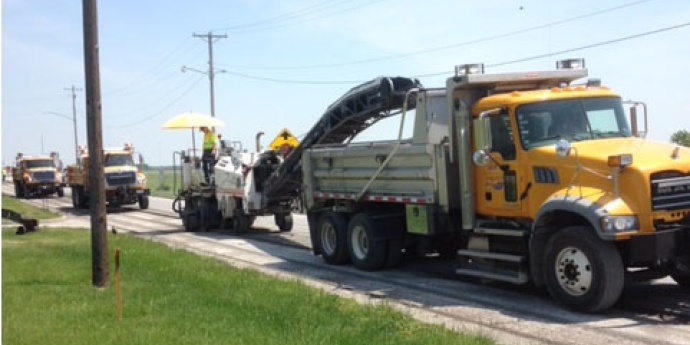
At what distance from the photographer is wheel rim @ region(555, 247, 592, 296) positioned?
29.7ft

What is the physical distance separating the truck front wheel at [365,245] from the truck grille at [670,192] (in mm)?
5214

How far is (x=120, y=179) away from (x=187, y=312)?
25.3 m

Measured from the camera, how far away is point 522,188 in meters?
10.2

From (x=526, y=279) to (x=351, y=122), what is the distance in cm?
620

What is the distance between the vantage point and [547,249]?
Answer: 947cm

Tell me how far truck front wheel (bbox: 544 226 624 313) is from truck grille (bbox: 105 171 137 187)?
2605 centimetres

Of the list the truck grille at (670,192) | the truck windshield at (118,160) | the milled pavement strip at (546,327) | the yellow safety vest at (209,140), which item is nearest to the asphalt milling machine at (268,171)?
the yellow safety vest at (209,140)

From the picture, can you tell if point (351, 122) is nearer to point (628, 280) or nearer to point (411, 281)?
point (411, 281)

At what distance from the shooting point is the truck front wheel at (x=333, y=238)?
1413cm

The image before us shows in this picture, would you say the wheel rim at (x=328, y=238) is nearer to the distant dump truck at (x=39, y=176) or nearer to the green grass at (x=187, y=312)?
the green grass at (x=187, y=312)

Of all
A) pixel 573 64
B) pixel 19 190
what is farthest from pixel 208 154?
pixel 19 190

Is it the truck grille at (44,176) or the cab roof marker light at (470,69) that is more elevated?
the cab roof marker light at (470,69)

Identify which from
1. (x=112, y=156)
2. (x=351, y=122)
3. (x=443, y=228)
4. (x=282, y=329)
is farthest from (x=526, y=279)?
(x=112, y=156)

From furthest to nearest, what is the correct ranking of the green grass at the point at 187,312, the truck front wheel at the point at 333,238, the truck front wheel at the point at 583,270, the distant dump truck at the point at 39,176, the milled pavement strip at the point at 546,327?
the distant dump truck at the point at 39,176
the truck front wheel at the point at 333,238
the truck front wheel at the point at 583,270
the milled pavement strip at the point at 546,327
the green grass at the point at 187,312
